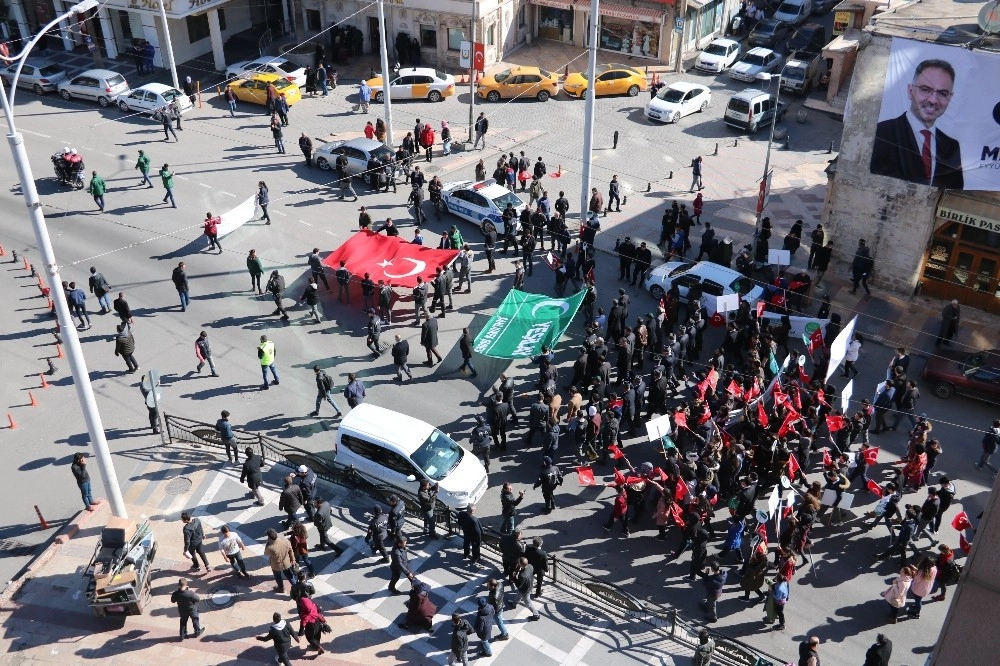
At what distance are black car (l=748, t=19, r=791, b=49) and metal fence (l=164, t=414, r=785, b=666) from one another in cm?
3804

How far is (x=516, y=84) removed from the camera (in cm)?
4522

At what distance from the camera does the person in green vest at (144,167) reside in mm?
36094

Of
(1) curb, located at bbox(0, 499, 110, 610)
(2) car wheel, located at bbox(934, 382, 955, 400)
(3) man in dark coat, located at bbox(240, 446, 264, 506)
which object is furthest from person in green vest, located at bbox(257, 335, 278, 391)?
(2) car wheel, located at bbox(934, 382, 955, 400)

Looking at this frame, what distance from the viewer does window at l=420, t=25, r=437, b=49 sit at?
4814cm

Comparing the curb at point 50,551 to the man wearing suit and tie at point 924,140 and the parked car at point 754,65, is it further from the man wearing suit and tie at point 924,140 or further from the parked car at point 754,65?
the parked car at point 754,65

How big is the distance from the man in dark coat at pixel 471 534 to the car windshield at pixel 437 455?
169 centimetres

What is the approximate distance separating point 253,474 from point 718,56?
3579cm

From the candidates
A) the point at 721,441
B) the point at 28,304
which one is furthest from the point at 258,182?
the point at 721,441

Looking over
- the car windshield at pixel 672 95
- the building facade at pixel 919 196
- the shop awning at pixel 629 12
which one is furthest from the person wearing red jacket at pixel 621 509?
the shop awning at pixel 629 12

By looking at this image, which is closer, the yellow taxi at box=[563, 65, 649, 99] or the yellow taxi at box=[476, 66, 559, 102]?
the yellow taxi at box=[476, 66, 559, 102]

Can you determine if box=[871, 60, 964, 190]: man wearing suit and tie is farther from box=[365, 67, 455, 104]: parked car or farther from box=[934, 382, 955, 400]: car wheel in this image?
box=[365, 67, 455, 104]: parked car

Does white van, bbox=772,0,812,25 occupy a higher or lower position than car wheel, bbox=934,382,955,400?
higher

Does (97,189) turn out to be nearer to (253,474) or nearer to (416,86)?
(416,86)

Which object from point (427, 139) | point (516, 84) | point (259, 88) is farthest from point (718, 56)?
point (259, 88)
